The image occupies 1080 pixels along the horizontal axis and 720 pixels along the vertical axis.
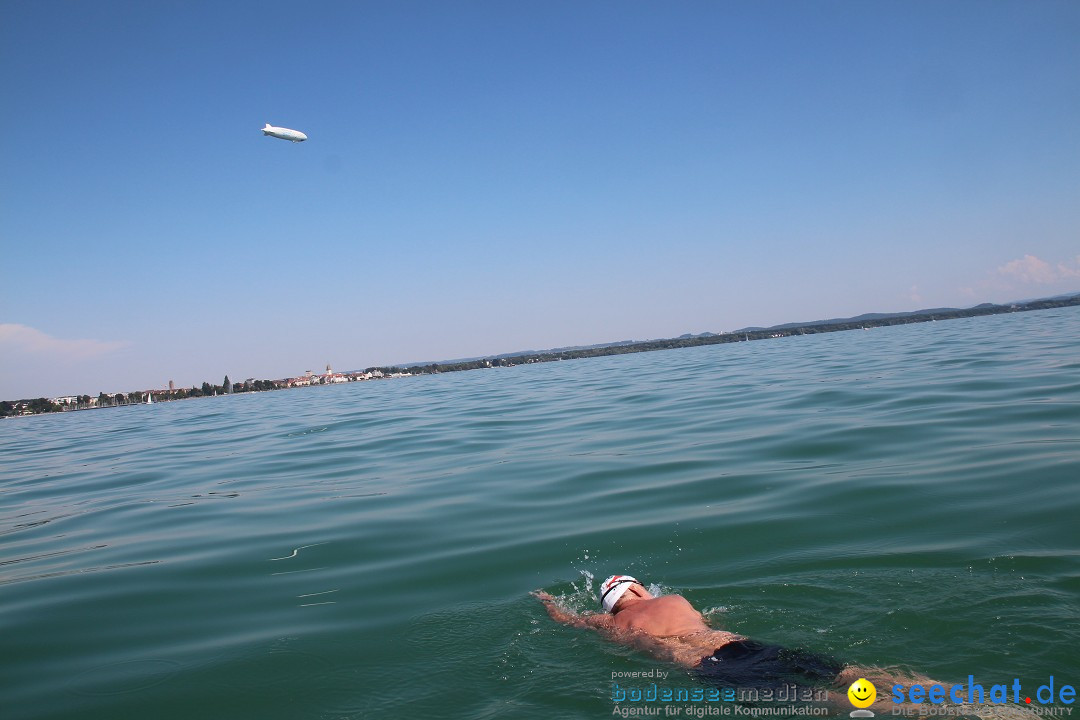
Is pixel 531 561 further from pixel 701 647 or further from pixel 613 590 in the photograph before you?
pixel 701 647

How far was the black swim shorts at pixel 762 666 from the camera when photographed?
13.5 ft

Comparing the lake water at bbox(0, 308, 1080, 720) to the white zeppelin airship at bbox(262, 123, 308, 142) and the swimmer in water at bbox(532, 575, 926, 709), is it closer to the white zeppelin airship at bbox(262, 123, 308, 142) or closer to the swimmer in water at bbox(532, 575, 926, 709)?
the swimmer in water at bbox(532, 575, 926, 709)

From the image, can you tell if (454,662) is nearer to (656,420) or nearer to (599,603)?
(599,603)

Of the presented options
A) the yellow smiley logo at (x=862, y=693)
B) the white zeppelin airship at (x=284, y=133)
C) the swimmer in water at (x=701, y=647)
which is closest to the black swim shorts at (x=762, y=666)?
the swimmer in water at (x=701, y=647)

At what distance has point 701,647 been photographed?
464 cm

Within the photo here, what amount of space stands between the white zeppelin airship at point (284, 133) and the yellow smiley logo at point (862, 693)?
36.6 meters

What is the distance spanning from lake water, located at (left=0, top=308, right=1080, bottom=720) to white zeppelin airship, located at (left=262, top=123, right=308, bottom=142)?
80.2 ft

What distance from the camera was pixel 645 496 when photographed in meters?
9.14

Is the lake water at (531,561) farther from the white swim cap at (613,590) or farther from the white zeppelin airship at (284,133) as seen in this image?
the white zeppelin airship at (284,133)

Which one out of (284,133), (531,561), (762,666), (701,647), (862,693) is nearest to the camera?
(862,693)

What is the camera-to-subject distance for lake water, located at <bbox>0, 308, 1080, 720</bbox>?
15.3ft

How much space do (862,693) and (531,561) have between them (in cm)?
378

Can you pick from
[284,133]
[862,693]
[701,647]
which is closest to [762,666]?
[701,647]

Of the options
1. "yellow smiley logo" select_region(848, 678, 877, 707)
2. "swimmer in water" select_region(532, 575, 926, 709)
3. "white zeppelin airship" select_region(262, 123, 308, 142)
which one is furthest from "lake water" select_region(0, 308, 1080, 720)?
"white zeppelin airship" select_region(262, 123, 308, 142)
